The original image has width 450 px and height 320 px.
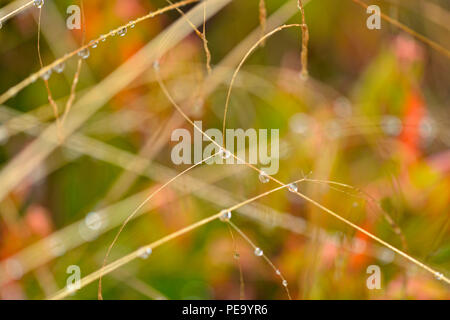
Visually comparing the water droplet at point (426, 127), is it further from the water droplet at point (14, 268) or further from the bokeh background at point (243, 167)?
the water droplet at point (14, 268)

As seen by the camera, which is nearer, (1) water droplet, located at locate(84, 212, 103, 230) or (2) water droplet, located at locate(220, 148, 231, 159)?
(2) water droplet, located at locate(220, 148, 231, 159)

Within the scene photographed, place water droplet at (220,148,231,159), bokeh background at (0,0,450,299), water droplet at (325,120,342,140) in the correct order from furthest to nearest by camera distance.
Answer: water droplet at (325,120,342,140) → bokeh background at (0,0,450,299) → water droplet at (220,148,231,159)

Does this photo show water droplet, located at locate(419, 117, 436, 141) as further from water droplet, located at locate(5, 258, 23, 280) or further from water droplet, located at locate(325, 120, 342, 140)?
water droplet, located at locate(5, 258, 23, 280)

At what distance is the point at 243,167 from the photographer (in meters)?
0.85

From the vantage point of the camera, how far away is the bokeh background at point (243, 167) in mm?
760

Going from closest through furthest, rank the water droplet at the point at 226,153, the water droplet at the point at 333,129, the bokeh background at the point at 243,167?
the water droplet at the point at 226,153 → the bokeh background at the point at 243,167 → the water droplet at the point at 333,129

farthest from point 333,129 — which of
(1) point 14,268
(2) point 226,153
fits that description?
(1) point 14,268

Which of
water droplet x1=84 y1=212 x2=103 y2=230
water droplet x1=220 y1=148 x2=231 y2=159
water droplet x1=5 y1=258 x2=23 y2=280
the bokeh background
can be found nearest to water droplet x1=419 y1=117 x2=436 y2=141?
the bokeh background

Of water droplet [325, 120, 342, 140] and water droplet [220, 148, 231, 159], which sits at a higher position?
water droplet [325, 120, 342, 140]

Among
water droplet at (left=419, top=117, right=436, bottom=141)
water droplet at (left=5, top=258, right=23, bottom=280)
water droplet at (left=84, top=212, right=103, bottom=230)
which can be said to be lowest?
water droplet at (left=5, top=258, right=23, bottom=280)

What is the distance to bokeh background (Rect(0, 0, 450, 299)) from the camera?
76cm

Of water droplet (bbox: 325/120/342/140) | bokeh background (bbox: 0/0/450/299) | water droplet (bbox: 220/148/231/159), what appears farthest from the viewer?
water droplet (bbox: 325/120/342/140)

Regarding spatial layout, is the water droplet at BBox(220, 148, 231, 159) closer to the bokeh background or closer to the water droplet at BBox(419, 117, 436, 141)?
the bokeh background

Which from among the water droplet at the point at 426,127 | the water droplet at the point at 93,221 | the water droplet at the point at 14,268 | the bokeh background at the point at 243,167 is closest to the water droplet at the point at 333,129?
the bokeh background at the point at 243,167
